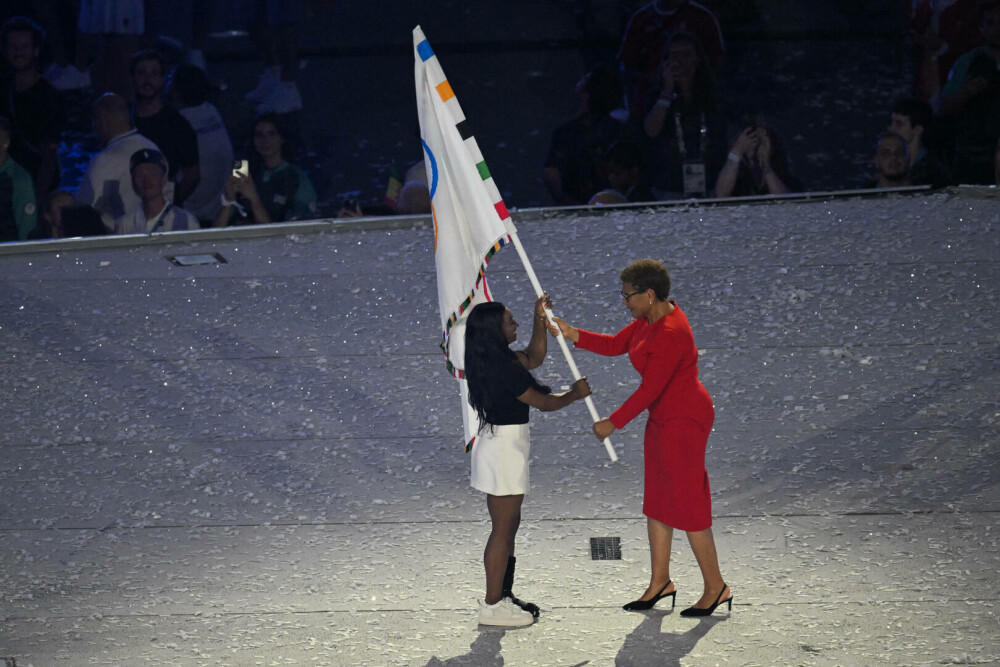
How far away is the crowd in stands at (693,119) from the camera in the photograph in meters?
10.5

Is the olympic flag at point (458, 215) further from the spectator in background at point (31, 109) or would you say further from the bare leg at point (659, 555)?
the spectator in background at point (31, 109)

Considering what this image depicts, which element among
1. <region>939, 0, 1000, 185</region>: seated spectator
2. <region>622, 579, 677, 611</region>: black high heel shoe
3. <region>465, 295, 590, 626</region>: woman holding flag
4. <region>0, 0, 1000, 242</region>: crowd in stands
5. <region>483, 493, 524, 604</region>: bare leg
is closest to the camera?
<region>465, 295, 590, 626</region>: woman holding flag

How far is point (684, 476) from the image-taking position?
464cm

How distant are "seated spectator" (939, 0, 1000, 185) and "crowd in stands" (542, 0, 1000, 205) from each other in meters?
0.05

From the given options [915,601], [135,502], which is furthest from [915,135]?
[135,502]

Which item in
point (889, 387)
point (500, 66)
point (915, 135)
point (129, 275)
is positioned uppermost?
point (500, 66)

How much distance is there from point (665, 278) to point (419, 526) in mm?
1928

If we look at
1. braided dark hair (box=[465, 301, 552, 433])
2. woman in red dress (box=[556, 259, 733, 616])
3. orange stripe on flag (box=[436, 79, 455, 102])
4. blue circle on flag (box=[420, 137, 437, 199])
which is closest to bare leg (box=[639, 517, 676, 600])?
woman in red dress (box=[556, 259, 733, 616])

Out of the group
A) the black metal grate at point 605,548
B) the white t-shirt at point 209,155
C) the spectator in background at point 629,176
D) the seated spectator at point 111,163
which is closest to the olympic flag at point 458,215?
the black metal grate at point 605,548

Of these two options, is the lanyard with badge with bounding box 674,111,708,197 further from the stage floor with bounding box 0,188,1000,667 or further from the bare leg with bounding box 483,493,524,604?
the bare leg with bounding box 483,493,524,604

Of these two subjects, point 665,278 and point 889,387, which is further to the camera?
point 889,387

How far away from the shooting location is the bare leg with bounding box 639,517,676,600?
4.79m

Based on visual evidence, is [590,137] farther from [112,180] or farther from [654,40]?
[112,180]

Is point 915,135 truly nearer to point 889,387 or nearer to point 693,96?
point 693,96
